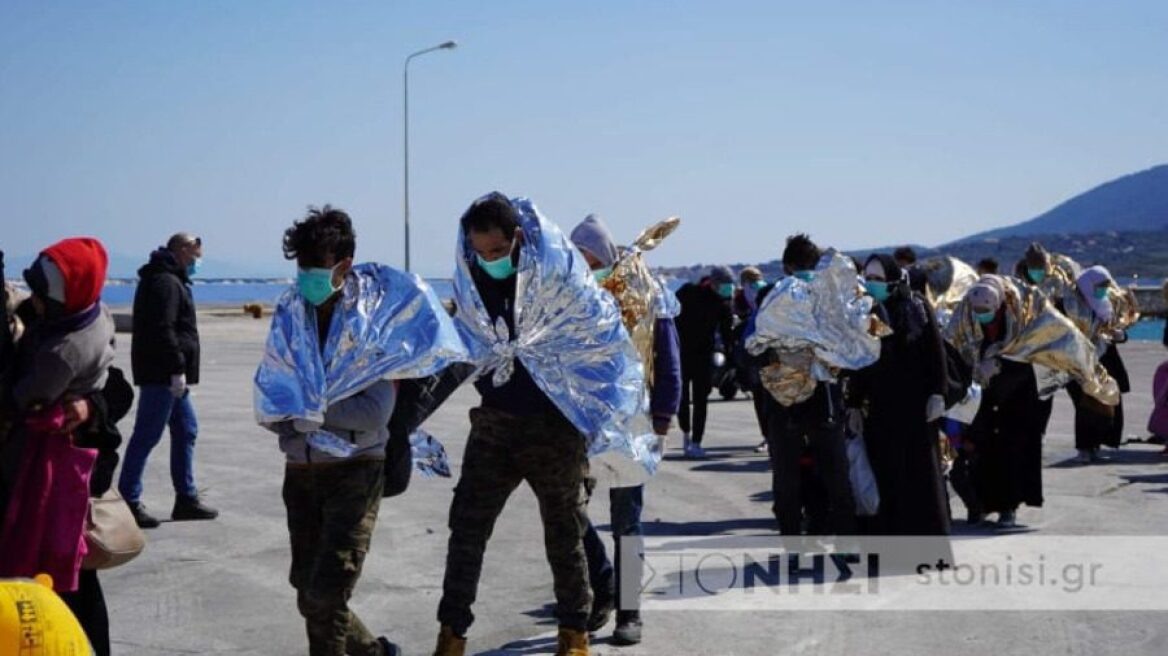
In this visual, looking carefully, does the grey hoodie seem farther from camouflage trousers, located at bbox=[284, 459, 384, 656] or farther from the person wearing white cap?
the person wearing white cap

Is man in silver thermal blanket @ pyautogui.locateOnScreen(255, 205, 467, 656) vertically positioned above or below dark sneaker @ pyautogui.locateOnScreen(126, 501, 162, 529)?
above

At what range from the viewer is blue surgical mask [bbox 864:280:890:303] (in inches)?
344

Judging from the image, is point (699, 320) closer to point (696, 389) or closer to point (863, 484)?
point (696, 389)

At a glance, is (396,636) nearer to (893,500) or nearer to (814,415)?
(814,415)

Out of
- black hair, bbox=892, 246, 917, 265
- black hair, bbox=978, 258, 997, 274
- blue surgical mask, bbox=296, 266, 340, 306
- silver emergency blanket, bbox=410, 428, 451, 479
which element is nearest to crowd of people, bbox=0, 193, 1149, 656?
blue surgical mask, bbox=296, 266, 340, 306

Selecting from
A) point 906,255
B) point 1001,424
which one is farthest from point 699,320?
point 1001,424

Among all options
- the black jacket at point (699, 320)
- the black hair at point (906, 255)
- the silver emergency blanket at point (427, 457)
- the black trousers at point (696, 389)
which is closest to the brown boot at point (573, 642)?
the silver emergency blanket at point (427, 457)

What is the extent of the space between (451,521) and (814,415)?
290 centimetres

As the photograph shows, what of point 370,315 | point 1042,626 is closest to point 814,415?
point 1042,626

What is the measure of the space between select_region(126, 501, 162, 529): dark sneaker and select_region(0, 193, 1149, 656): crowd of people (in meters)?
0.02

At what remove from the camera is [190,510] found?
388 inches

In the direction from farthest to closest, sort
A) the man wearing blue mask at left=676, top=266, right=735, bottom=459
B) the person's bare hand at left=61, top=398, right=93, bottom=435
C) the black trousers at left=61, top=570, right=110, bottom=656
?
the man wearing blue mask at left=676, top=266, right=735, bottom=459 → the black trousers at left=61, top=570, right=110, bottom=656 → the person's bare hand at left=61, top=398, right=93, bottom=435

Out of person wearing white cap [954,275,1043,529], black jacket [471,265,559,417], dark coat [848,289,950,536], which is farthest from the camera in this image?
person wearing white cap [954,275,1043,529]

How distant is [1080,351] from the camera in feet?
34.2
